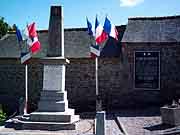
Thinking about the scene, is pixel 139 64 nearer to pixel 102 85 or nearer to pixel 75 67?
pixel 102 85

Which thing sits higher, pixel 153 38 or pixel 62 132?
pixel 153 38

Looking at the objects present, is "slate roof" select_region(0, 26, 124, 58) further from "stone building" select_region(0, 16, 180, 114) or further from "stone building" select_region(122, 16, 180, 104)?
"stone building" select_region(122, 16, 180, 104)

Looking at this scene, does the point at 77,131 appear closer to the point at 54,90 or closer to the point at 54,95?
the point at 54,95

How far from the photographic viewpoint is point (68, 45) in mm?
20250

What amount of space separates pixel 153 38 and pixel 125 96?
3.56 metres

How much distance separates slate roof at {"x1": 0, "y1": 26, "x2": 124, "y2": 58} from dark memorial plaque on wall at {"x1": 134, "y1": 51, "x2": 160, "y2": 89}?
3.17m

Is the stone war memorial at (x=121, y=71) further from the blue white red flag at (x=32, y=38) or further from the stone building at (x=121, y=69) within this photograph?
the blue white red flag at (x=32, y=38)

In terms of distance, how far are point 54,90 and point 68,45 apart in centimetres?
712

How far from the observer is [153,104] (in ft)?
59.6

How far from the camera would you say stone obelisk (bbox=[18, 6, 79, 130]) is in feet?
41.6

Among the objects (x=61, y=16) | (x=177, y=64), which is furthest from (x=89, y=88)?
(x=61, y=16)

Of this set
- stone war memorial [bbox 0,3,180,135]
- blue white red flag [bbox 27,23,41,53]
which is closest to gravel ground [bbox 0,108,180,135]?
stone war memorial [bbox 0,3,180,135]

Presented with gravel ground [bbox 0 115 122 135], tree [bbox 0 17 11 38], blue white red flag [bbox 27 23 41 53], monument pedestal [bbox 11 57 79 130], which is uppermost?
tree [bbox 0 17 11 38]

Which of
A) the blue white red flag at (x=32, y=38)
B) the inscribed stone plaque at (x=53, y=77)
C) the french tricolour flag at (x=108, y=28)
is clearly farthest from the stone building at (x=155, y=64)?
the inscribed stone plaque at (x=53, y=77)
